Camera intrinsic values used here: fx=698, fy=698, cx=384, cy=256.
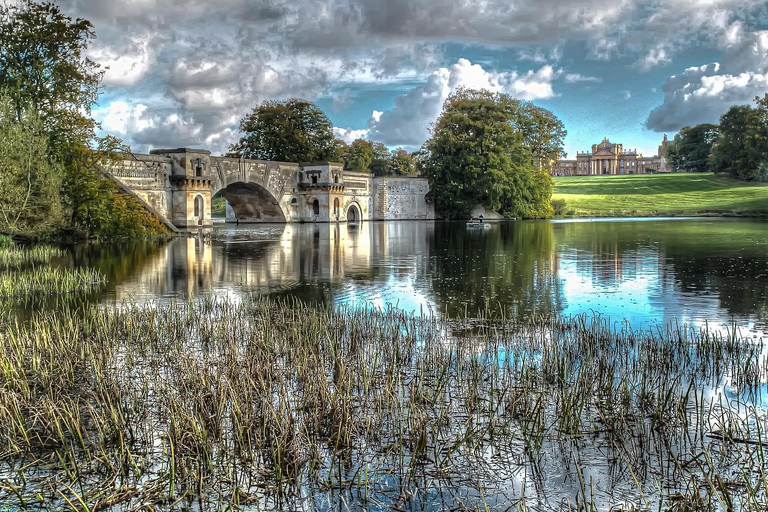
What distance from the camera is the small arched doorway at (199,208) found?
5066cm

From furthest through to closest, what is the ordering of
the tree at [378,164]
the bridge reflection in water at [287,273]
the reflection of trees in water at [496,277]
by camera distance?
the tree at [378,164]
the bridge reflection in water at [287,273]
the reflection of trees in water at [496,277]

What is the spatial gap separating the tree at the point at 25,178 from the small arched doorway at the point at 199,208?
67.7 feet

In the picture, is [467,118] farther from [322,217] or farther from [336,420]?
[336,420]

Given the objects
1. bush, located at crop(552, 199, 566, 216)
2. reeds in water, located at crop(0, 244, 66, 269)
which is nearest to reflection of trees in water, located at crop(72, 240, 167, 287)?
reeds in water, located at crop(0, 244, 66, 269)

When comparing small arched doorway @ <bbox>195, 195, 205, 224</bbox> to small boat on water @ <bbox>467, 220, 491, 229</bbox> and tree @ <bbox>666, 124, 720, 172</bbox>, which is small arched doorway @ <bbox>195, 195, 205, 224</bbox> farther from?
tree @ <bbox>666, 124, 720, 172</bbox>

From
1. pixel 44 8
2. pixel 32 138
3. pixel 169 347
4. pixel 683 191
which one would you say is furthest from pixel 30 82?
pixel 683 191

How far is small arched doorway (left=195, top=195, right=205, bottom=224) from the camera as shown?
5066cm

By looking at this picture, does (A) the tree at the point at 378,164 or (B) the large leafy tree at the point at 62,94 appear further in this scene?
(A) the tree at the point at 378,164

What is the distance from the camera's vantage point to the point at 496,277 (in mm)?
18875

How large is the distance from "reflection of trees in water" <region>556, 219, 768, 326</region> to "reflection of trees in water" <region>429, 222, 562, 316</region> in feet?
5.54

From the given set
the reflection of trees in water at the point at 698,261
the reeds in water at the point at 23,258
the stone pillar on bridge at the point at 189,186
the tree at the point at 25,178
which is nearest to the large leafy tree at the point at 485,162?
the stone pillar on bridge at the point at 189,186

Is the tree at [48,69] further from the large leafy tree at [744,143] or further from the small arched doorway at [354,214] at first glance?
the large leafy tree at [744,143]

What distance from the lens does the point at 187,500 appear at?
5.13 meters

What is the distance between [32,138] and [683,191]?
77.9 m
